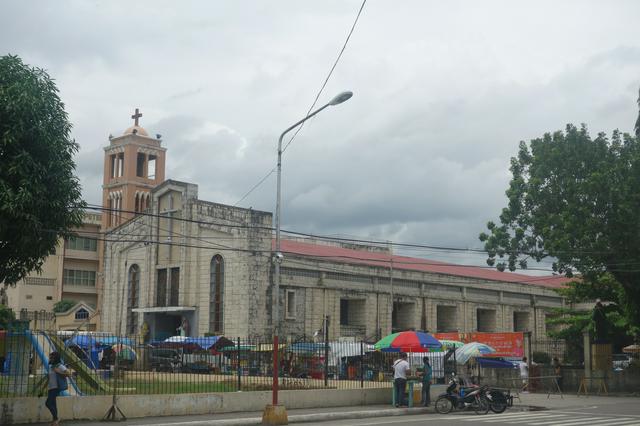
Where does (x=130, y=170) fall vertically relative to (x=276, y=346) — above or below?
above

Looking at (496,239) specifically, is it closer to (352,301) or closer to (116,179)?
(352,301)

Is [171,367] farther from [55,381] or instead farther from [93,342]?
[55,381]

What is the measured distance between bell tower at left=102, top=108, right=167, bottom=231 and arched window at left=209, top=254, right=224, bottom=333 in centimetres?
3691

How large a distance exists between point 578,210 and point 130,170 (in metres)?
60.7

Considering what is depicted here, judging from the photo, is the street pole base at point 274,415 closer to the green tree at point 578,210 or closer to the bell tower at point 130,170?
the green tree at point 578,210

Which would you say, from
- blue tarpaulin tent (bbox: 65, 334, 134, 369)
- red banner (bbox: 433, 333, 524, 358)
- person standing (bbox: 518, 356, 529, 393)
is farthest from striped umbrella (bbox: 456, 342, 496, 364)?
blue tarpaulin tent (bbox: 65, 334, 134, 369)

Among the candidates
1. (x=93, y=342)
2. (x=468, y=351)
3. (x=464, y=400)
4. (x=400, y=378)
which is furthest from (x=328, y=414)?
(x=93, y=342)

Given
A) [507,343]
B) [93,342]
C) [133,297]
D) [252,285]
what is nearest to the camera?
[93,342]

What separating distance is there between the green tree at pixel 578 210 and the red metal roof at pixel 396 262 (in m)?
13.1

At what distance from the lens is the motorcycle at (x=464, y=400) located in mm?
24625

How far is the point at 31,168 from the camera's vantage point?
57.9ft

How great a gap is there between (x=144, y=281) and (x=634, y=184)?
3400 cm

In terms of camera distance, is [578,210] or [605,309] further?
[605,309]

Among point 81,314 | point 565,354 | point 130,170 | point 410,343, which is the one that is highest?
point 130,170
